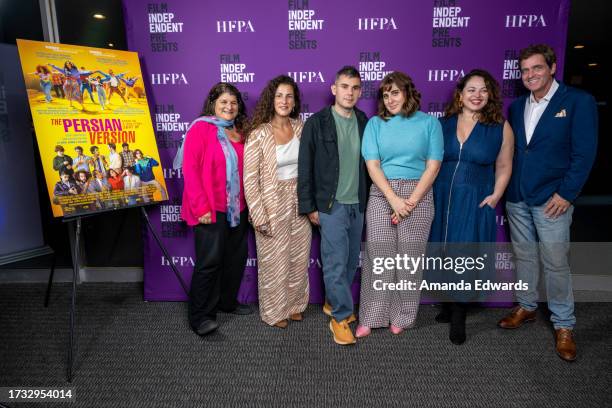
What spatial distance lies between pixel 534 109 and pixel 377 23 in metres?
1.15

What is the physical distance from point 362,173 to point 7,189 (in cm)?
247

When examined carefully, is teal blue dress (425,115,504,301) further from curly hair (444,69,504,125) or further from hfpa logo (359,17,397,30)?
hfpa logo (359,17,397,30)

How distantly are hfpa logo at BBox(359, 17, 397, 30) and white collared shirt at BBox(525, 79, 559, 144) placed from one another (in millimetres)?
1011

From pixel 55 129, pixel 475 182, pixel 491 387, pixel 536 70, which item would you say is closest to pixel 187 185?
pixel 55 129

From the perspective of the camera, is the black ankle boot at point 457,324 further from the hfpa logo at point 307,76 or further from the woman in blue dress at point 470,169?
the hfpa logo at point 307,76

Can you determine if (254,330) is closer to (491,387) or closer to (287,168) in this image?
(287,168)

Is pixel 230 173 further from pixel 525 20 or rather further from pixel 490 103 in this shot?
pixel 525 20

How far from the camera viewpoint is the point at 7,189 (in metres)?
2.75

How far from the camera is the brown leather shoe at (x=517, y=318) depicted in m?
2.57

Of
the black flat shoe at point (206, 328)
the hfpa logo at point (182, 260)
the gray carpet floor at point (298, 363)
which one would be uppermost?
the hfpa logo at point (182, 260)

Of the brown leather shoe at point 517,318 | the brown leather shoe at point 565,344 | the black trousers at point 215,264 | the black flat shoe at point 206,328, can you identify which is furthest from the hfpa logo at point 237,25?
the brown leather shoe at point 565,344

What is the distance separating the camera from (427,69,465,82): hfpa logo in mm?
2699

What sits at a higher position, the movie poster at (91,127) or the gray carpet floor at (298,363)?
the movie poster at (91,127)

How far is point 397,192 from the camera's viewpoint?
7.59 feet
